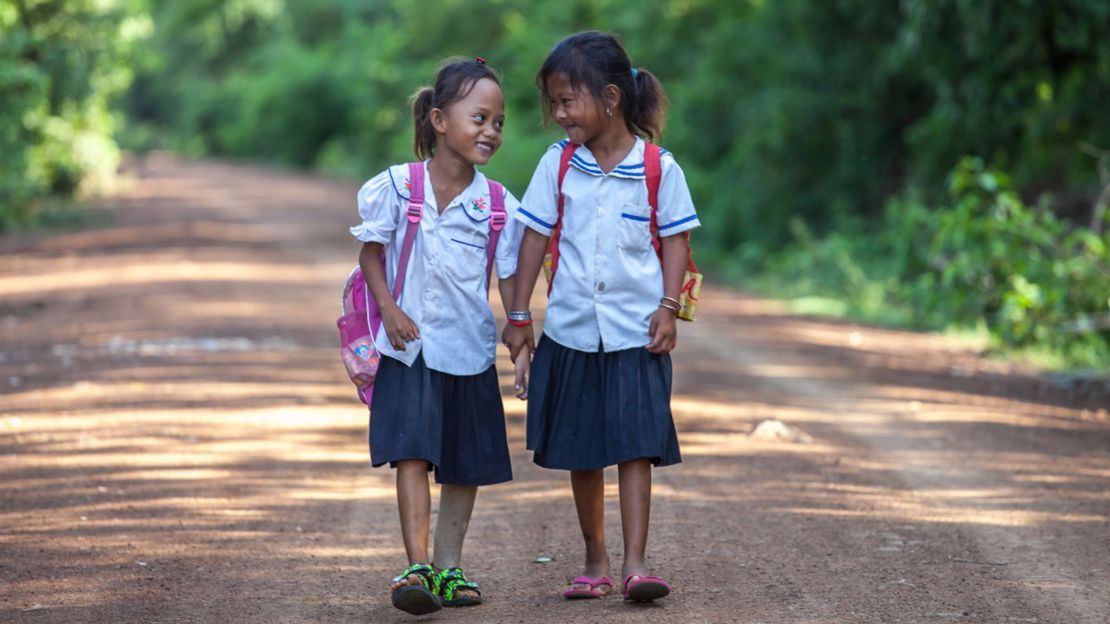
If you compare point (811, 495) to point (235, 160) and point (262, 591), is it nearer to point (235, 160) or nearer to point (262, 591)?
point (262, 591)

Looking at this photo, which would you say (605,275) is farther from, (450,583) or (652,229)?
(450,583)

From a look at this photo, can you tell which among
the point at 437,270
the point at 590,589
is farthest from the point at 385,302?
the point at 590,589

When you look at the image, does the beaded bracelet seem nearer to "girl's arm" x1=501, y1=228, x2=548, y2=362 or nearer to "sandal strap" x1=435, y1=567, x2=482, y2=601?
"girl's arm" x1=501, y1=228, x2=548, y2=362

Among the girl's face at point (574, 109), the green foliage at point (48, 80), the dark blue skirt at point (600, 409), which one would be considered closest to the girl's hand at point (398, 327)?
the dark blue skirt at point (600, 409)

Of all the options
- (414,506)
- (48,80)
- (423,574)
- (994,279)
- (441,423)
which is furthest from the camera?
(48,80)

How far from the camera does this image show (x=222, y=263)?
729 inches

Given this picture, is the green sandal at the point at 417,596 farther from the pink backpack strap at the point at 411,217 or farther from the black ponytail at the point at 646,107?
the black ponytail at the point at 646,107

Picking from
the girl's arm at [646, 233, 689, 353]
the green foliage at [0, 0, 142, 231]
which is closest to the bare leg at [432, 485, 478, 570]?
the girl's arm at [646, 233, 689, 353]

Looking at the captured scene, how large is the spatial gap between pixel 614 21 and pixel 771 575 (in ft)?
73.5

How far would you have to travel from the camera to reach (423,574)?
15.2 feet

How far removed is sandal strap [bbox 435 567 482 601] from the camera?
490 cm

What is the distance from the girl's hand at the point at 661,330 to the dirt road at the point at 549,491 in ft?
2.81

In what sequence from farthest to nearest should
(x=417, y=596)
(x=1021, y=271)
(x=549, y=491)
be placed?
(x=1021, y=271) < (x=549, y=491) < (x=417, y=596)

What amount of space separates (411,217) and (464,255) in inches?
8.6
